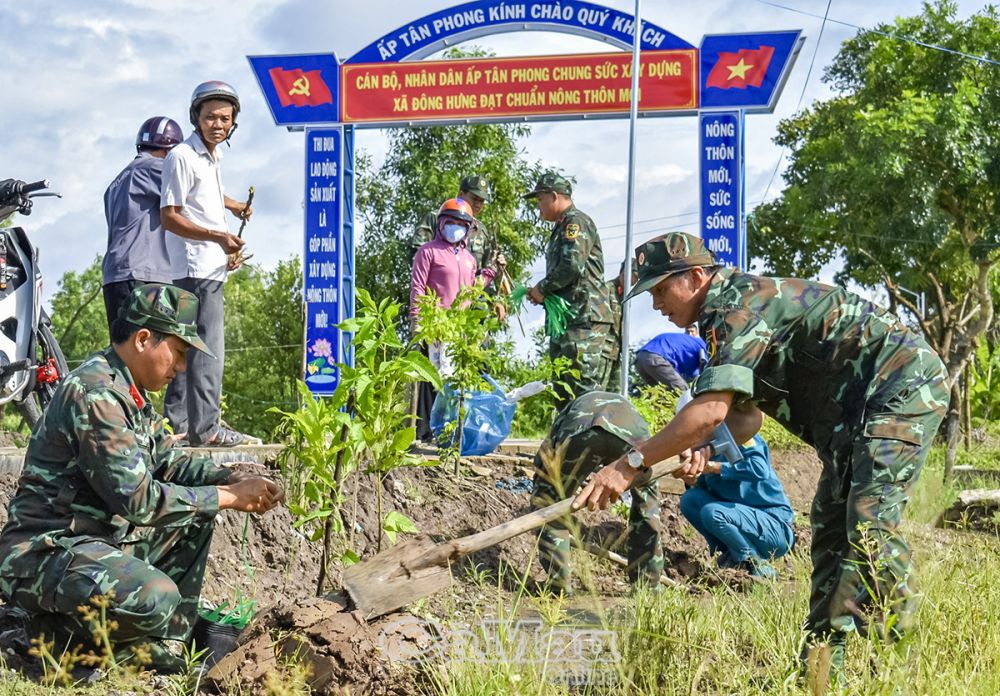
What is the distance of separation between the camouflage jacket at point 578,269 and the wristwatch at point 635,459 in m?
4.39

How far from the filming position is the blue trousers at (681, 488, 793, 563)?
6117mm

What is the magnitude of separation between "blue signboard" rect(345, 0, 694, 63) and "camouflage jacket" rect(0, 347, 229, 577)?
1151 centimetres

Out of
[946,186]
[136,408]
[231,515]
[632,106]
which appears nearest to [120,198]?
[231,515]

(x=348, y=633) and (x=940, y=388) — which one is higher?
(x=940, y=388)

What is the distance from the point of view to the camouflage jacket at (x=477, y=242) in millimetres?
9672

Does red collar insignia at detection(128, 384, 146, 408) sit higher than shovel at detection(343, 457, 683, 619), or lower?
higher

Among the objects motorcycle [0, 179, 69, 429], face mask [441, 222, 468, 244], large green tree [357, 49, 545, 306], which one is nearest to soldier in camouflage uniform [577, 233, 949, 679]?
motorcycle [0, 179, 69, 429]

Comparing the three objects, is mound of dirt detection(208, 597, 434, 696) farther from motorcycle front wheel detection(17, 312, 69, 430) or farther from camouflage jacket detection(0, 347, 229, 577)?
motorcycle front wheel detection(17, 312, 69, 430)

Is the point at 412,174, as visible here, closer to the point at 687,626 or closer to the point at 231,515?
the point at 231,515

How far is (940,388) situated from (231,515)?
3566 millimetres

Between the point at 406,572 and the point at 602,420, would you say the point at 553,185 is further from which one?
the point at 406,572

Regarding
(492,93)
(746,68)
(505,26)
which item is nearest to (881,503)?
(746,68)

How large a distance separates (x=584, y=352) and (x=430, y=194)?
14.0m

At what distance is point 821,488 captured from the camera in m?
4.21
